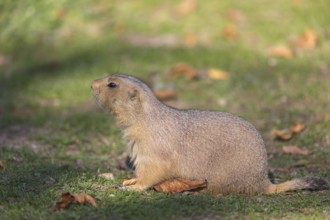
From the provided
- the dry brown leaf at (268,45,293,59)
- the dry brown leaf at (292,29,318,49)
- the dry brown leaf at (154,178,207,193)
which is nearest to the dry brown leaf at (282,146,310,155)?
the dry brown leaf at (154,178,207,193)

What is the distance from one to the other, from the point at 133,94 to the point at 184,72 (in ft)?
13.5

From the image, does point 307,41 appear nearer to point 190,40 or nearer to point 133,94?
point 190,40

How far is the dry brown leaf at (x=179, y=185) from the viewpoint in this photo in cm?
566

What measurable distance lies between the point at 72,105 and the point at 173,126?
3.52m

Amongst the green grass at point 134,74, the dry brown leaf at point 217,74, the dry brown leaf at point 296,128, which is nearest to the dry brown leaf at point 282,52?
the green grass at point 134,74

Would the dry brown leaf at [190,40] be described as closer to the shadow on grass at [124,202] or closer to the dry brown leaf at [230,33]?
the dry brown leaf at [230,33]

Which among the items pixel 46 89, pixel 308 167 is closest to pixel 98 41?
pixel 46 89

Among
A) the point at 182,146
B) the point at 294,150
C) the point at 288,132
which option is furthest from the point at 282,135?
the point at 182,146

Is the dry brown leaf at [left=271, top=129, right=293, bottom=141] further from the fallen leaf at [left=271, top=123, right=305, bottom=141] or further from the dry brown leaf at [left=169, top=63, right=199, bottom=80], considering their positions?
the dry brown leaf at [left=169, top=63, right=199, bottom=80]

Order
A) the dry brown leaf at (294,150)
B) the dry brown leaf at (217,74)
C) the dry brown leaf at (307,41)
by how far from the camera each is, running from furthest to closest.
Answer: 1. the dry brown leaf at (307,41)
2. the dry brown leaf at (217,74)
3. the dry brown leaf at (294,150)

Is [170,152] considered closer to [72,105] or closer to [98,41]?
[72,105]

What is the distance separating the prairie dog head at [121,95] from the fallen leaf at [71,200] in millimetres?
827

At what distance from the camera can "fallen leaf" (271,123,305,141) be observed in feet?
24.5

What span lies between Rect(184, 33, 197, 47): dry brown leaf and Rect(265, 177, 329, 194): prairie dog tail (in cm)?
562
